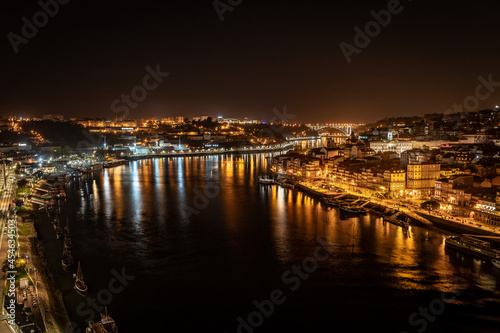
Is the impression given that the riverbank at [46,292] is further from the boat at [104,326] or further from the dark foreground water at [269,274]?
the boat at [104,326]

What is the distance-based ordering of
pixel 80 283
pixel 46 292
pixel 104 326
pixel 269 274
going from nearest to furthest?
1. pixel 104 326
2. pixel 46 292
3. pixel 80 283
4. pixel 269 274

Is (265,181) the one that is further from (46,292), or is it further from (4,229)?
(46,292)

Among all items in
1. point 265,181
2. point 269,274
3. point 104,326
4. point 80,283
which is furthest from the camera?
point 265,181

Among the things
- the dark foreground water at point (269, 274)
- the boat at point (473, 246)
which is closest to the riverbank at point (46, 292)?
the dark foreground water at point (269, 274)

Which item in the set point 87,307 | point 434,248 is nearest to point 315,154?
point 434,248

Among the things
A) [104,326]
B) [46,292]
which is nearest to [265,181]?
[46,292]
